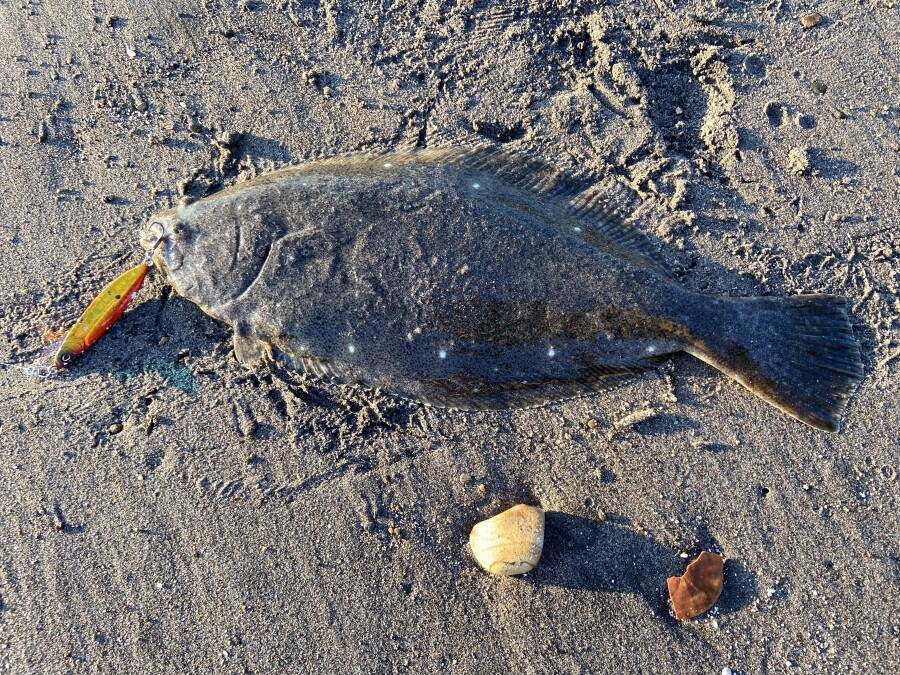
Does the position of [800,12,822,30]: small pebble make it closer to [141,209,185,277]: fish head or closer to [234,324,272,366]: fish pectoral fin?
[234,324,272,366]: fish pectoral fin

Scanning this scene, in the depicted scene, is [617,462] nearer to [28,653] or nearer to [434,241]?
[434,241]

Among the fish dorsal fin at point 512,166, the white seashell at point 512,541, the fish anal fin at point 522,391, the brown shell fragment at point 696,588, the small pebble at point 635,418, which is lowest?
the brown shell fragment at point 696,588

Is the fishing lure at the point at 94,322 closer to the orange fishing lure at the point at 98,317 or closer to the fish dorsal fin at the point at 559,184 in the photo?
the orange fishing lure at the point at 98,317

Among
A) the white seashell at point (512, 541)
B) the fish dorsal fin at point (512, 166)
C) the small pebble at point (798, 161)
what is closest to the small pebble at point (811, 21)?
the small pebble at point (798, 161)

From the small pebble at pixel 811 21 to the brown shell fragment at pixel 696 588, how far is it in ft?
10.9

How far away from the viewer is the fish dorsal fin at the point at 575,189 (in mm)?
3152

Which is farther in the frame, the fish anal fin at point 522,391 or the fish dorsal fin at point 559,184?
the fish dorsal fin at point 559,184

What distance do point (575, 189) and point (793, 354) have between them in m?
1.53

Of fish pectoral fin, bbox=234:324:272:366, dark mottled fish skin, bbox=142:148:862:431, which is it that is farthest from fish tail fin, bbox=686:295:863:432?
fish pectoral fin, bbox=234:324:272:366

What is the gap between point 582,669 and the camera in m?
2.69

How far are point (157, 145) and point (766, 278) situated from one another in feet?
12.5

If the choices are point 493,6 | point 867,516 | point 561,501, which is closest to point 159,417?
point 561,501

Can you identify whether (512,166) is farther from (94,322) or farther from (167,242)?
(94,322)

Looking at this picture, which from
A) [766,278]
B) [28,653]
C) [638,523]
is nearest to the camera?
[28,653]
